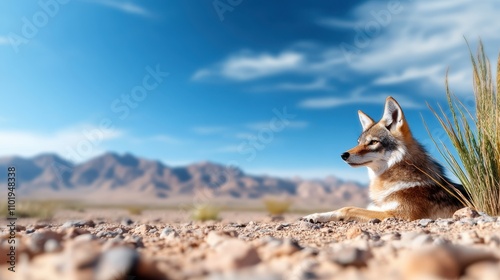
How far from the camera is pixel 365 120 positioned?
364 inches

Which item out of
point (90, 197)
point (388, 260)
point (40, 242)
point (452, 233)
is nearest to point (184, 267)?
point (388, 260)

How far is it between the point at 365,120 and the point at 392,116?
70 centimetres

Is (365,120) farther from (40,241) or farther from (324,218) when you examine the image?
(40,241)

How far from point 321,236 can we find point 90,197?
2913 inches

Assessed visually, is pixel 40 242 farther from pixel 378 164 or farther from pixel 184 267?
pixel 378 164

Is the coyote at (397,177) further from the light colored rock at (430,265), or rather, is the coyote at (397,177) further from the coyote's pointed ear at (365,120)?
the light colored rock at (430,265)

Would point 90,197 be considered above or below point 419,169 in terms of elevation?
above

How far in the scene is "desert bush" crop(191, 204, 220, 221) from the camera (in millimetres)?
17938

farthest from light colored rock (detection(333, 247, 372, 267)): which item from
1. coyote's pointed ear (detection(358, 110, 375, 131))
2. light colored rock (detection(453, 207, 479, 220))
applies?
coyote's pointed ear (detection(358, 110, 375, 131))

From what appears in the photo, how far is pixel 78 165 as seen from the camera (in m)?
97.3

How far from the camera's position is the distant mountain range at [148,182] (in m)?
79.8

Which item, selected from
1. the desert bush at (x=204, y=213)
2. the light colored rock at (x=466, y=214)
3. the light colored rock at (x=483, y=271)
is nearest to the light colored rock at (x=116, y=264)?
the light colored rock at (x=483, y=271)

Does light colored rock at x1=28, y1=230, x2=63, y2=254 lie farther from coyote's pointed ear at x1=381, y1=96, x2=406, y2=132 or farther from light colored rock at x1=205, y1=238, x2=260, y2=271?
coyote's pointed ear at x1=381, y1=96, x2=406, y2=132

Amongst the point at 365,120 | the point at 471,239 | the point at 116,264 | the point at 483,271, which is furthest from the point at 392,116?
the point at 116,264
